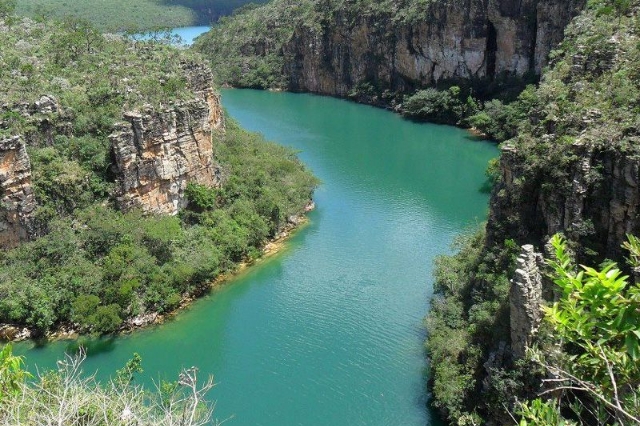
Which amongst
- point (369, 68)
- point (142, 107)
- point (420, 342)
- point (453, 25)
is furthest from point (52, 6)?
point (420, 342)

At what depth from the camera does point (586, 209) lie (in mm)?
13875

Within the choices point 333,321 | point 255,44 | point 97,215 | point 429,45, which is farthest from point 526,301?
point 255,44

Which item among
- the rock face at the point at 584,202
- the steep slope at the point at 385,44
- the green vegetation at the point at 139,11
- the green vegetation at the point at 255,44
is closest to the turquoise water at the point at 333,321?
the rock face at the point at 584,202

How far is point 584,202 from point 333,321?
798cm

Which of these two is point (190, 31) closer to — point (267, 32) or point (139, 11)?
point (139, 11)

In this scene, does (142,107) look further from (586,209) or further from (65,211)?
(586,209)

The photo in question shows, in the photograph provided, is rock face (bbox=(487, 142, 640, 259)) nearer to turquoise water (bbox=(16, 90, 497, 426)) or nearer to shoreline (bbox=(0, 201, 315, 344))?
turquoise water (bbox=(16, 90, 497, 426))

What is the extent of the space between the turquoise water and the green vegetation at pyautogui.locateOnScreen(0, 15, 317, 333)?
3.49 feet

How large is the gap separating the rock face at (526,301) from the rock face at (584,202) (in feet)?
7.36

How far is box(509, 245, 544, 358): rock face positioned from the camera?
38.5 ft

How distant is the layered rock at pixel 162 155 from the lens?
20.5 metres

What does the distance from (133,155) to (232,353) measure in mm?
7873

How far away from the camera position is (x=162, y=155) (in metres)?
21.6

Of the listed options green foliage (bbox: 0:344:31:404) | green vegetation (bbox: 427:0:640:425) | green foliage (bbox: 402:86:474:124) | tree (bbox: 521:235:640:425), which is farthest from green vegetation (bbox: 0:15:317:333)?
green foliage (bbox: 402:86:474:124)
